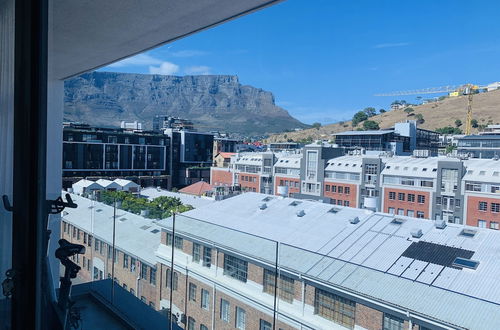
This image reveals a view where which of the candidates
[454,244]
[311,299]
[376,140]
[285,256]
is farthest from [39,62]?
[376,140]

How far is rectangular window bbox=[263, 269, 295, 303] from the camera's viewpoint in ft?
4.22

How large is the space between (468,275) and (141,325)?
3350 mm

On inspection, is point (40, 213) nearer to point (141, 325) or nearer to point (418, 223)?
point (141, 325)

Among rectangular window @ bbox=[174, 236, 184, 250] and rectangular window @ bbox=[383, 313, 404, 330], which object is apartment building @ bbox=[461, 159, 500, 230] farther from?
rectangular window @ bbox=[174, 236, 184, 250]

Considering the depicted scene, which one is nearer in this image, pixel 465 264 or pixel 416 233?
pixel 465 264

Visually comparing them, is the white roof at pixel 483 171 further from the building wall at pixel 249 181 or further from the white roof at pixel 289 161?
the building wall at pixel 249 181

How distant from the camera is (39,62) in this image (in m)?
0.73

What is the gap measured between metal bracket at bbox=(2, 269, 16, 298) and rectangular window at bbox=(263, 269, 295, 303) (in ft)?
2.69

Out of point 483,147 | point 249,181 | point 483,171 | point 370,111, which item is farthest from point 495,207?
point 370,111

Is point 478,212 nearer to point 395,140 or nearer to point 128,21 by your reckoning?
point 395,140

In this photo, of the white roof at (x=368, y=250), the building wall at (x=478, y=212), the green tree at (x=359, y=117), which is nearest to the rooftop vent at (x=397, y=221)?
the white roof at (x=368, y=250)

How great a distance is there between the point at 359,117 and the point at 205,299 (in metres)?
47.3

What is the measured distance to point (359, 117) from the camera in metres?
46.0

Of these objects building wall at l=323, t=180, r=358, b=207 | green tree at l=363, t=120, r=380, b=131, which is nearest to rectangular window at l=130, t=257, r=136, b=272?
building wall at l=323, t=180, r=358, b=207
